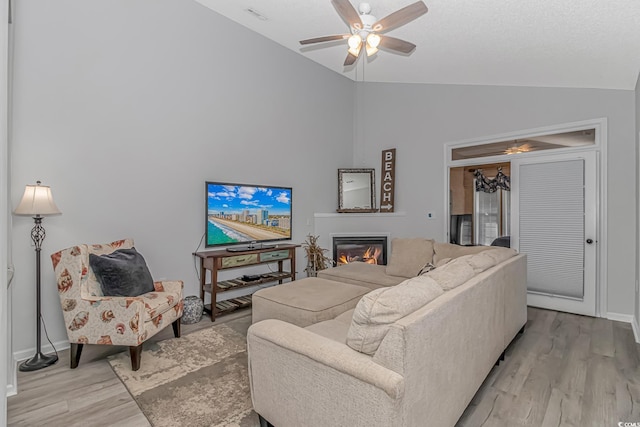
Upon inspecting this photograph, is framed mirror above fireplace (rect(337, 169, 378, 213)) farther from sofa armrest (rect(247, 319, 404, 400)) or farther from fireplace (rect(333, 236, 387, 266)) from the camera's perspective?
sofa armrest (rect(247, 319, 404, 400))

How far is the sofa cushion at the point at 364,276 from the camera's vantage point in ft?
11.5

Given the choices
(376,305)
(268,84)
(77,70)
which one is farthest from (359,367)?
(268,84)

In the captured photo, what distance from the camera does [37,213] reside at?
255 centimetres

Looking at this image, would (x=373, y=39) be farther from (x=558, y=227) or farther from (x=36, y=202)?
(x=558, y=227)

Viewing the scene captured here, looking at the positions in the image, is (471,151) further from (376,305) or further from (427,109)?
(376,305)

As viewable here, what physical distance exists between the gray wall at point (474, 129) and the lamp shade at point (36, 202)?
15.0 ft

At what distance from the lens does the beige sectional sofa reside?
4.29 ft

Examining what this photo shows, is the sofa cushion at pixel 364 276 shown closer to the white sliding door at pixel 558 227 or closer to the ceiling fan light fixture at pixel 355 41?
the white sliding door at pixel 558 227

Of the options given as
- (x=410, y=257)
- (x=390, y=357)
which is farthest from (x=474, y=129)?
(x=390, y=357)

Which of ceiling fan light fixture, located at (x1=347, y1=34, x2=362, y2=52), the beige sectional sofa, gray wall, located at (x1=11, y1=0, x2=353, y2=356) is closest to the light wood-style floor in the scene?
the beige sectional sofa

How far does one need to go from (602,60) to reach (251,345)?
156 inches

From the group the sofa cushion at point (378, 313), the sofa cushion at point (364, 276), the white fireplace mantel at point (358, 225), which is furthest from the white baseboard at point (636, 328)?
the sofa cushion at point (378, 313)

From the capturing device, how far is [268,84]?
475 cm

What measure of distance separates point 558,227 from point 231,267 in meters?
4.00
